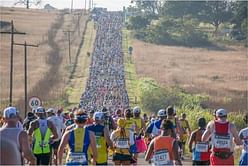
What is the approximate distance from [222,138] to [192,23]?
383 ft

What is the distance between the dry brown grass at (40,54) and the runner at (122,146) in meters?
34.7

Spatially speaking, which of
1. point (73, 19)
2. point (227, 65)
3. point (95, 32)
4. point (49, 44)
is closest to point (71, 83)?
point (227, 65)

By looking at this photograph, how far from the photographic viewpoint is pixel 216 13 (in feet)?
470

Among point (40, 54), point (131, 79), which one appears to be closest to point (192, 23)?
point (40, 54)

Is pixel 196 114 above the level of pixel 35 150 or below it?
below

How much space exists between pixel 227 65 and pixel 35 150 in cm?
7795

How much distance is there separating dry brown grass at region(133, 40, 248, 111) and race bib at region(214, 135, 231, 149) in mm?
33804

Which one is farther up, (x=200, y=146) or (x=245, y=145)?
(x=245, y=145)

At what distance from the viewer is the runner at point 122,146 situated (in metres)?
15.0

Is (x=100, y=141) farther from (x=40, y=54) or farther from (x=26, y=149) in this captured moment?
(x=40, y=54)

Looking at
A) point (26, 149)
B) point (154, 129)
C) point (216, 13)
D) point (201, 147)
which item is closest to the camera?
point (26, 149)

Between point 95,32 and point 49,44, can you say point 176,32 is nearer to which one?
point 95,32

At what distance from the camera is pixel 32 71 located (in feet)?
258

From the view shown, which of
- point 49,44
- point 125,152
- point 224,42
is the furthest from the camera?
point 224,42
